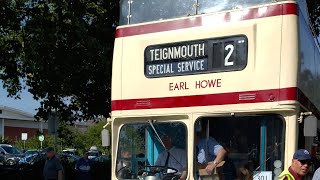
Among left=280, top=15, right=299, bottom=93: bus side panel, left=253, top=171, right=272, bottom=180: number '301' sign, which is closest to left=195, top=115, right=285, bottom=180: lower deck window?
left=253, top=171, right=272, bottom=180: number '301' sign

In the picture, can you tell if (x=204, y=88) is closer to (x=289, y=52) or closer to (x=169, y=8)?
(x=289, y=52)

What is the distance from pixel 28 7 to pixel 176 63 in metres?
9.64

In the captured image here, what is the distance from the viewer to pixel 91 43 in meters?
14.8

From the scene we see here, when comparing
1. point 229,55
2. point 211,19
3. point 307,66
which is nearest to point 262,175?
point 229,55

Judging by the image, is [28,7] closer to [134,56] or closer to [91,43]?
[91,43]

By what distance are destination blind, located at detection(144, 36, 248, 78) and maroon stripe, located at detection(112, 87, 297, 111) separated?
31 centimetres

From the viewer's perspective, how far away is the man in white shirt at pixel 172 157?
6.30 meters

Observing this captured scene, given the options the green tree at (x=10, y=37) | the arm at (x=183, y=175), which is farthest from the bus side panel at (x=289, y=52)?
→ the green tree at (x=10, y=37)

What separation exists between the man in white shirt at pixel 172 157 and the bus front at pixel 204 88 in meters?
0.01

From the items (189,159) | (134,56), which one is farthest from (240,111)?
(134,56)

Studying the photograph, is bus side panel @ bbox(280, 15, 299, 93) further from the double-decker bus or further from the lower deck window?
the lower deck window

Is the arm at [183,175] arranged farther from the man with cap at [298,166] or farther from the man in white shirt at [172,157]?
the man with cap at [298,166]

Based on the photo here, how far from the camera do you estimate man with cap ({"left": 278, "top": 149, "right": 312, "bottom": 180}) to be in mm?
5434

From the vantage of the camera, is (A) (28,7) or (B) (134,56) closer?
(B) (134,56)
